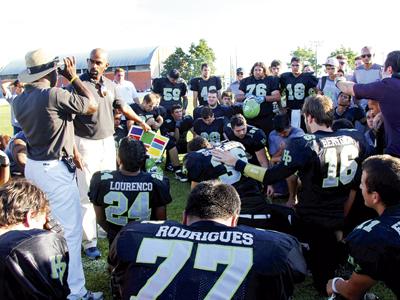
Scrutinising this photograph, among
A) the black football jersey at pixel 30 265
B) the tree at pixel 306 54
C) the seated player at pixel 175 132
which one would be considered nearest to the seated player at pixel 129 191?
the black football jersey at pixel 30 265

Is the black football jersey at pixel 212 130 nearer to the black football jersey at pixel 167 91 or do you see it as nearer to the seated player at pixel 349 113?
the black football jersey at pixel 167 91

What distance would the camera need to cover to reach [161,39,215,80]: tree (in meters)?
58.1

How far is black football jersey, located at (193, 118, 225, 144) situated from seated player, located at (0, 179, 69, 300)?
19.0 ft

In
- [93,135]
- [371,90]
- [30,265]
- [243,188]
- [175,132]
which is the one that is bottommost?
[175,132]

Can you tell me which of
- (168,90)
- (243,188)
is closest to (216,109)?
(168,90)

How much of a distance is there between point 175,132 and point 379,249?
7237 mm

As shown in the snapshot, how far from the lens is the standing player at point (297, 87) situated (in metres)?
8.11

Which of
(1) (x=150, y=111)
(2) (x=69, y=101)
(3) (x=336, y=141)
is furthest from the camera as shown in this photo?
(1) (x=150, y=111)

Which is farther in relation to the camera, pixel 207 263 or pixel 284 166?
pixel 284 166

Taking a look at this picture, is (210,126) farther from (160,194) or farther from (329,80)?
(160,194)

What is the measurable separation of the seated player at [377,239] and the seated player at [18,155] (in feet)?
12.1

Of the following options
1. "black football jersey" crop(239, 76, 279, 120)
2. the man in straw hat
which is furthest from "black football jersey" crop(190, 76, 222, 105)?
the man in straw hat

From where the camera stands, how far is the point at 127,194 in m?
3.58

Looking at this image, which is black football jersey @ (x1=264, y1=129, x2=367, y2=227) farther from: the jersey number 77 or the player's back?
the jersey number 77
